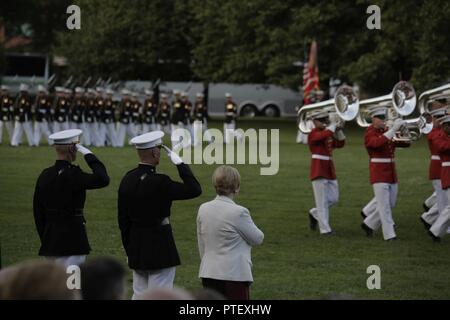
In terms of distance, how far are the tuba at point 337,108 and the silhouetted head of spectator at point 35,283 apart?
10.4m

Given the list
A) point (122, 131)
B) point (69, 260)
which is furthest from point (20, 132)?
point (69, 260)

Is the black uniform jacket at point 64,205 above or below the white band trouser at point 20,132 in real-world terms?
below

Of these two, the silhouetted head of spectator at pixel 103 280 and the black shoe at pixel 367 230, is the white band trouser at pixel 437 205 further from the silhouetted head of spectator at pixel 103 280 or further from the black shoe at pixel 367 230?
the silhouetted head of spectator at pixel 103 280

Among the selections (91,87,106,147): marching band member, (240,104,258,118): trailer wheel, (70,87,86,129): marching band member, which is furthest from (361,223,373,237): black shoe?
(240,104,258,118): trailer wheel

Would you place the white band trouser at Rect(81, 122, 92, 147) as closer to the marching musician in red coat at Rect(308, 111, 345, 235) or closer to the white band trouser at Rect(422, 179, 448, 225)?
the marching musician in red coat at Rect(308, 111, 345, 235)

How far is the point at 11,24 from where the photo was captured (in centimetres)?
6322

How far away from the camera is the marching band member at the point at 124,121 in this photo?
3434 centimetres

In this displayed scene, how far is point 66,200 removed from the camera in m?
8.67

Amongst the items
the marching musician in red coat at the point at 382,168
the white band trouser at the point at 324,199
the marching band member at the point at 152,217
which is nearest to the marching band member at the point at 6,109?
the white band trouser at the point at 324,199

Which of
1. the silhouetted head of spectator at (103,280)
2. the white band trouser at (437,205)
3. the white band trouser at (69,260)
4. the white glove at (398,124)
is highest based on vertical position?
the white glove at (398,124)

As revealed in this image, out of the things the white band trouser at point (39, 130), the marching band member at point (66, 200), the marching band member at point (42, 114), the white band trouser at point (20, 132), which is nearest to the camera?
the marching band member at point (66, 200)

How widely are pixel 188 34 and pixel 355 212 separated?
37987 mm

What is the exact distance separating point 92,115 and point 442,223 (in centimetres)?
2245
